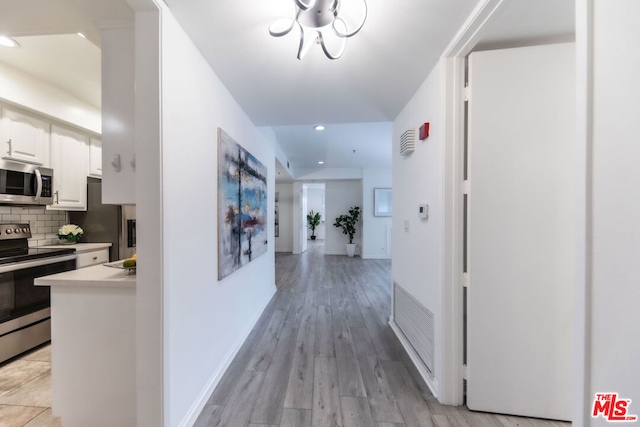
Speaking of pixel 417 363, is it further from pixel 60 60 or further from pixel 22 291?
pixel 60 60

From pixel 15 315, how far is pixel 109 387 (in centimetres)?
153

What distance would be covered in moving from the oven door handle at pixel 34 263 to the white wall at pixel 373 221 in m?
5.83

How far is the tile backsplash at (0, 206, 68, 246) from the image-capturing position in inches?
93.6

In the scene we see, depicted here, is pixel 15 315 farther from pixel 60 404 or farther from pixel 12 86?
pixel 12 86

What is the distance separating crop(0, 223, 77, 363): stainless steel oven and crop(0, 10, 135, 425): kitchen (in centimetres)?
1

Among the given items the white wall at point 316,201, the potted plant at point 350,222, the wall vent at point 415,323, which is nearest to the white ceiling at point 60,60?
the wall vent at point 415,323

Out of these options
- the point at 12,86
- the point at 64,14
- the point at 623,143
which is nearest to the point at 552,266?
the point at 623,143

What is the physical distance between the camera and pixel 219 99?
1831 millimetres

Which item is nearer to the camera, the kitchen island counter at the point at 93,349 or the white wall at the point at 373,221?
the kitchen island counter at the point at 93,349

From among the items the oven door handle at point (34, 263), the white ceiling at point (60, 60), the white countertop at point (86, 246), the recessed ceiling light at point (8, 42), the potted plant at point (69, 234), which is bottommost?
the oven door handle at point (34, 263)

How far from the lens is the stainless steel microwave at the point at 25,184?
6.94 feet

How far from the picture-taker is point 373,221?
678 cm

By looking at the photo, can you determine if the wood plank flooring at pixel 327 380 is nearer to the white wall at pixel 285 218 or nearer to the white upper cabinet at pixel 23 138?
the white upper cabinet at pixel 23 138

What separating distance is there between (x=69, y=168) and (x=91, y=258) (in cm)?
107
